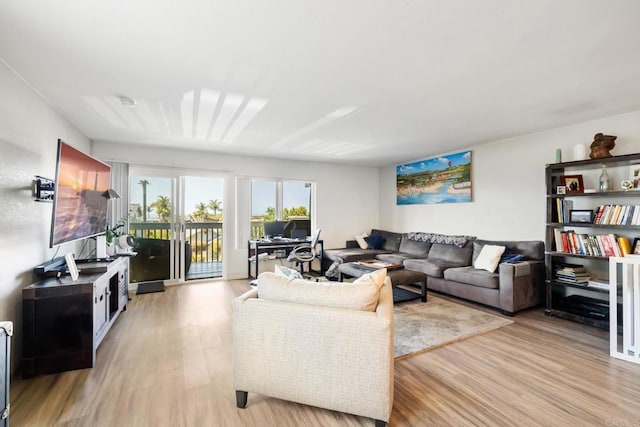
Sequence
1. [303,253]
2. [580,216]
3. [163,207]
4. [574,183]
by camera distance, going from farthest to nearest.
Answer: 1. [303,253]
2. [163,207]
3. [574,183]
4. [580,216]

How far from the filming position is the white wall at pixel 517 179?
327 cm

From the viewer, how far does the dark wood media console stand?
2.13 metres

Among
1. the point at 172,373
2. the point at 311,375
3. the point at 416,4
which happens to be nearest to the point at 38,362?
the point at 172,373

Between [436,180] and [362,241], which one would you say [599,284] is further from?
[362,241]

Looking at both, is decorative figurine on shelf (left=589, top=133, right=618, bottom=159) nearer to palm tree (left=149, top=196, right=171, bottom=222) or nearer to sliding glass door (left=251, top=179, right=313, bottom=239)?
sliding glass door (left=251, top=179, right=313, bottom=239)

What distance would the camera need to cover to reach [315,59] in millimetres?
2045

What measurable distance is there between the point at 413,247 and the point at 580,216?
101 inches

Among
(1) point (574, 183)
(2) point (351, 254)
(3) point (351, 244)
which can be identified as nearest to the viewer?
(1) point (574, 183)

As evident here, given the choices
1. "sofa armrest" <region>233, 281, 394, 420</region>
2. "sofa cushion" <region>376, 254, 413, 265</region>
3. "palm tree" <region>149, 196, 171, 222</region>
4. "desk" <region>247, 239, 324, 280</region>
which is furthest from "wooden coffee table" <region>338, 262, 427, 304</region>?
"palm tree" <region>149, 196, 171, 222</region>

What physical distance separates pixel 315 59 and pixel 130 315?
11.5 ft

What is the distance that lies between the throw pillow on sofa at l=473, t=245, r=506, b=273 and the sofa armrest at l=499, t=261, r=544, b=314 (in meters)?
0.28

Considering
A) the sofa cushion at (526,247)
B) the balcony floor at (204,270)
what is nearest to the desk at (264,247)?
the balcony floor at (204,270)

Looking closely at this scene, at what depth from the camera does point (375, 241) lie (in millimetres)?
6066

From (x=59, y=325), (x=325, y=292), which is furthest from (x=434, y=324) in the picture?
(x=59, y=325)
